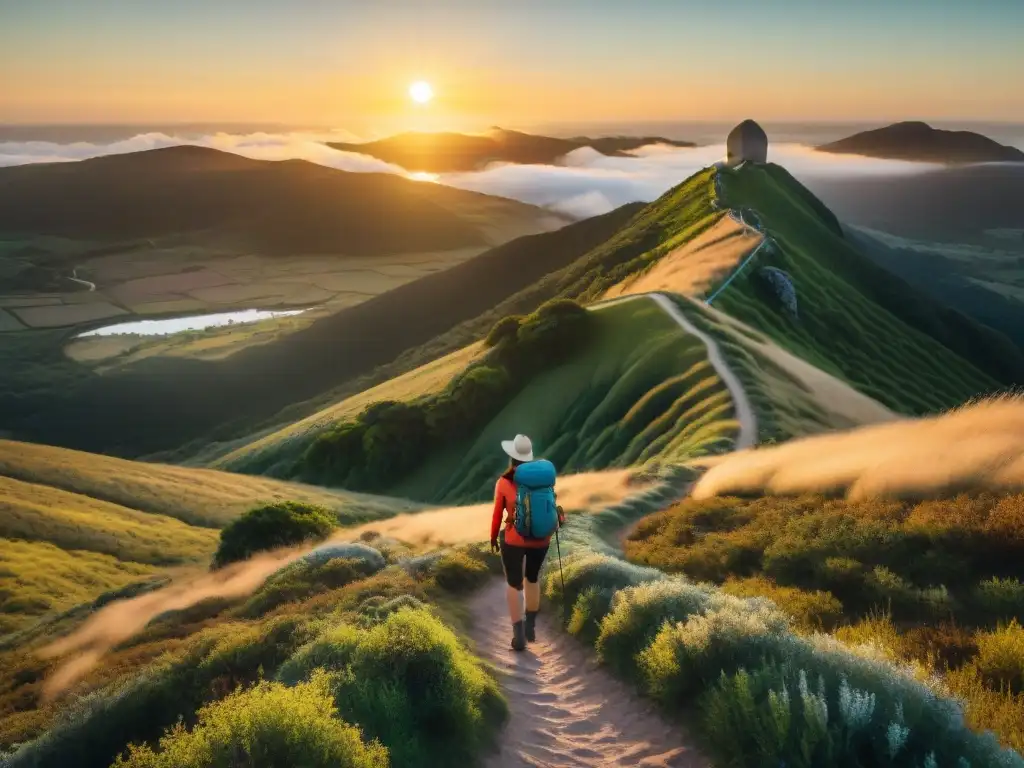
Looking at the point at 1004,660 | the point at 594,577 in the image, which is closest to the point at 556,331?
the point at 594,577

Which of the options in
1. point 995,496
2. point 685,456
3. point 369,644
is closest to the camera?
point 369,644

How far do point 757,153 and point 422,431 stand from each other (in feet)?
357

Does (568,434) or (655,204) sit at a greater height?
(655,204)

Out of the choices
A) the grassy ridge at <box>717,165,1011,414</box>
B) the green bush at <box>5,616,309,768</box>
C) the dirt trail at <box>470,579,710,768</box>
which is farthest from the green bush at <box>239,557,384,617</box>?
the grassy ridge at <box>717,165,1011,414</box>

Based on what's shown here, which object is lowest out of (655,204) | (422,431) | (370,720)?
(422,431)

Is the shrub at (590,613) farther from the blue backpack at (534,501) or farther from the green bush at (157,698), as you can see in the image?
the green bush at (157,698)

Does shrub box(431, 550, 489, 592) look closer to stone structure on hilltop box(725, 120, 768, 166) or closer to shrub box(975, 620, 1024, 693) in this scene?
shrub box(975, 620, 1024, 693)

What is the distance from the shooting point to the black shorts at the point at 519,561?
12148 mm

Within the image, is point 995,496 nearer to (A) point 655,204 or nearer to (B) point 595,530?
(B) point 595,530

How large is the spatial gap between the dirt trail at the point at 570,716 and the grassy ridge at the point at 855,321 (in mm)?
57176

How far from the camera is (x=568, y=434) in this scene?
55.3 m

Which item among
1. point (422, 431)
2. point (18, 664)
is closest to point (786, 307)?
point (422, 431)

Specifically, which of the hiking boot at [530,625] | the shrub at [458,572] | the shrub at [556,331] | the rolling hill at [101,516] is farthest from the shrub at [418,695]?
the shrub at [556,331]

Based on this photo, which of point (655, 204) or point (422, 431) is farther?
point (655, 204)
